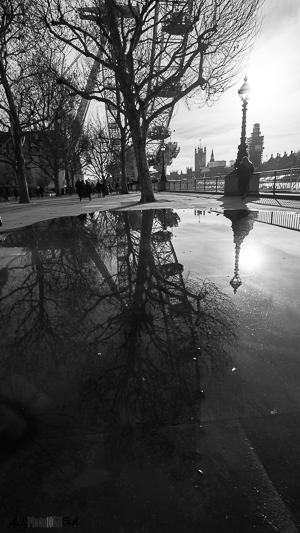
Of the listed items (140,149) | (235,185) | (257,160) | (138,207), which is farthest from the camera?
(257,160)

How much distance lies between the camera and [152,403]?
1.63 meters

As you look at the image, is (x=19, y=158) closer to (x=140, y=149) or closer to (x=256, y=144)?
(x=140, y=149)

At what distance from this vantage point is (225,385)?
5.79 feet

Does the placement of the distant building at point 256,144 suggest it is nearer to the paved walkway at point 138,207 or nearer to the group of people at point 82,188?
the group of people at point 82,188

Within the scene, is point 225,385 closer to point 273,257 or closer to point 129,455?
point 129,455

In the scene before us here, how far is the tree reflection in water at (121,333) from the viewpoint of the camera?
1690mm

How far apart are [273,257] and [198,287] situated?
185 cm

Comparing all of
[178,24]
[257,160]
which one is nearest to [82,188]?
[178,24]

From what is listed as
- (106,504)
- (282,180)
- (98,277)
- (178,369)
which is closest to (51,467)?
(106,504)

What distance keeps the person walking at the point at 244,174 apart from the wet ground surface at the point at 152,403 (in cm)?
1423

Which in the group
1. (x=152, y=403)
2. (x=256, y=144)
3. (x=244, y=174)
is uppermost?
(x=256, y=144)

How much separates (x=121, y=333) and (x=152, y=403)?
85cm

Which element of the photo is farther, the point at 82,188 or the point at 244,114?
the point at 82,188

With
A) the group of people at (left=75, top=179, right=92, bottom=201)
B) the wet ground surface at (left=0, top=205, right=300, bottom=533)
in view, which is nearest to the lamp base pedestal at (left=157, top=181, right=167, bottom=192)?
the group of people at (left=75, top=179, right=92, bottom=201)
